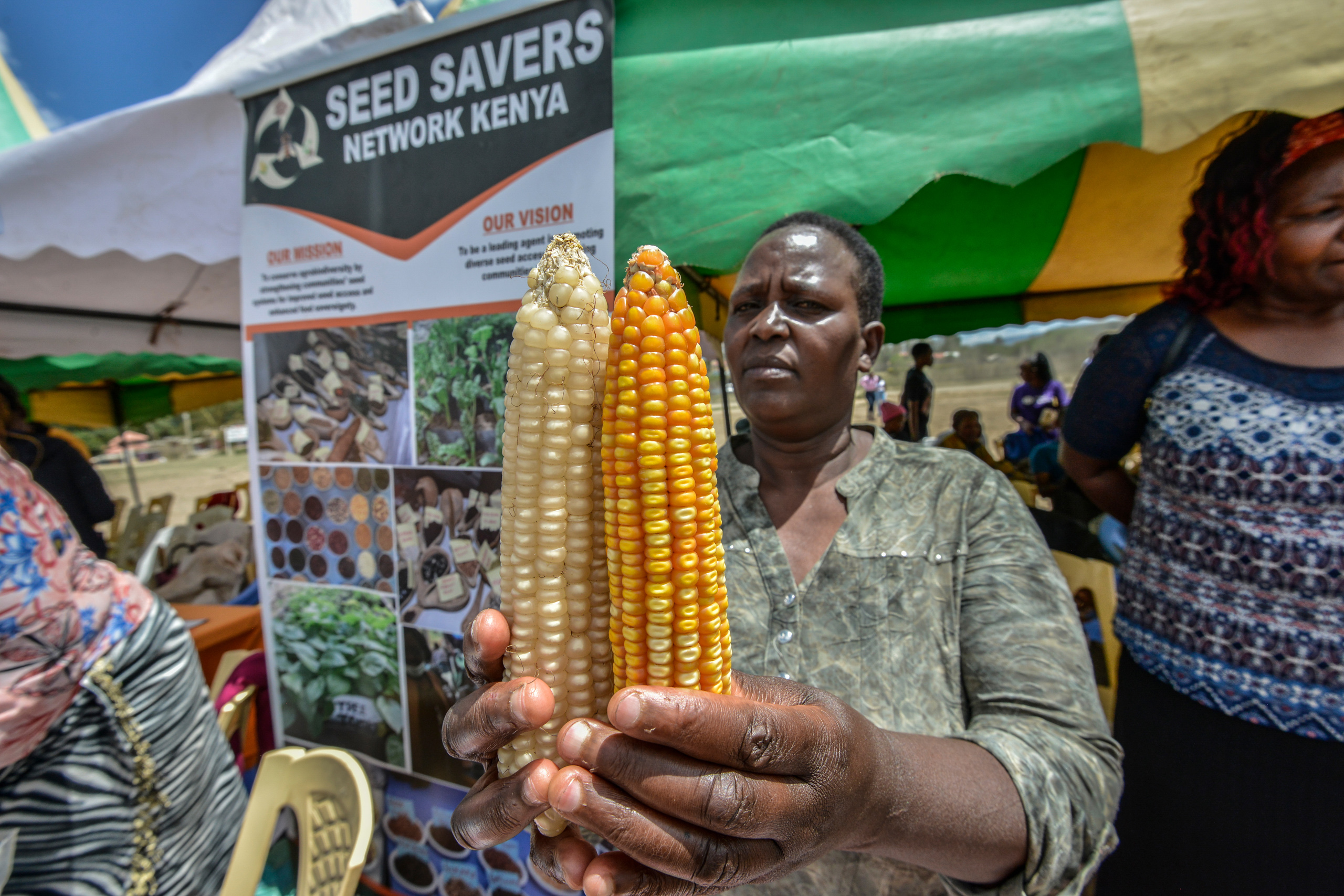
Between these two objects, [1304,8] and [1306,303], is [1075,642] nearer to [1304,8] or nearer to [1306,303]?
[1306,303]

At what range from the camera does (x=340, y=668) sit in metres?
2.78

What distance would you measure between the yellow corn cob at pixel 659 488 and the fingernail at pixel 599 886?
0.93 ft

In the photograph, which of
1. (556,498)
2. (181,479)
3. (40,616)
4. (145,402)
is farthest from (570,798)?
(181,479)

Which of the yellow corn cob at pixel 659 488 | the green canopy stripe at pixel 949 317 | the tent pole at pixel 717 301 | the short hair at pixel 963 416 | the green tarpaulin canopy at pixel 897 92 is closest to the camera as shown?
the yellow corn cob at pixel 659 488

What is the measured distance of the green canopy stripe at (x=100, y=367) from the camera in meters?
7.90

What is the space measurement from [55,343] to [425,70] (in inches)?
210

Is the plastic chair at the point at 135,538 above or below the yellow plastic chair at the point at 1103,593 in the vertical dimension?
below

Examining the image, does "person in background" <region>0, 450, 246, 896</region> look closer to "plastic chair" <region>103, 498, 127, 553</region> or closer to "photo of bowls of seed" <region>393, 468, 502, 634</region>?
"photo of bowls of seed" <region>393, 468, 502, 634</region>

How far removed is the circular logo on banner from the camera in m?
2.65

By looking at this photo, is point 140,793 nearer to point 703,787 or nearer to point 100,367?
point 703,787

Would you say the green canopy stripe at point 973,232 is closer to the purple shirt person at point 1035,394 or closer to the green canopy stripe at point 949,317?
the green canopy stripe at point 949,317

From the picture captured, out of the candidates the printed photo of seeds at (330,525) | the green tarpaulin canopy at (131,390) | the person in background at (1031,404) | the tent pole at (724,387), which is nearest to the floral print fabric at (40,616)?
the printed photo of seeds at (330,525)

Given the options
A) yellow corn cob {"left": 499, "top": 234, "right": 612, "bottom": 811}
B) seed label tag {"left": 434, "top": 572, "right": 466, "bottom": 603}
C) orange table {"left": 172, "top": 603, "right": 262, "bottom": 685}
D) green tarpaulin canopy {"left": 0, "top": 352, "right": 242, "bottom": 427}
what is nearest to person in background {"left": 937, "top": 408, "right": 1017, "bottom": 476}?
seed label tag {"left": 434, "top": 572, "right": 466, "bottom": 603}

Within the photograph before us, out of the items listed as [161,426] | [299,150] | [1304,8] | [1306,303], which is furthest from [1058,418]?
[161,426]
